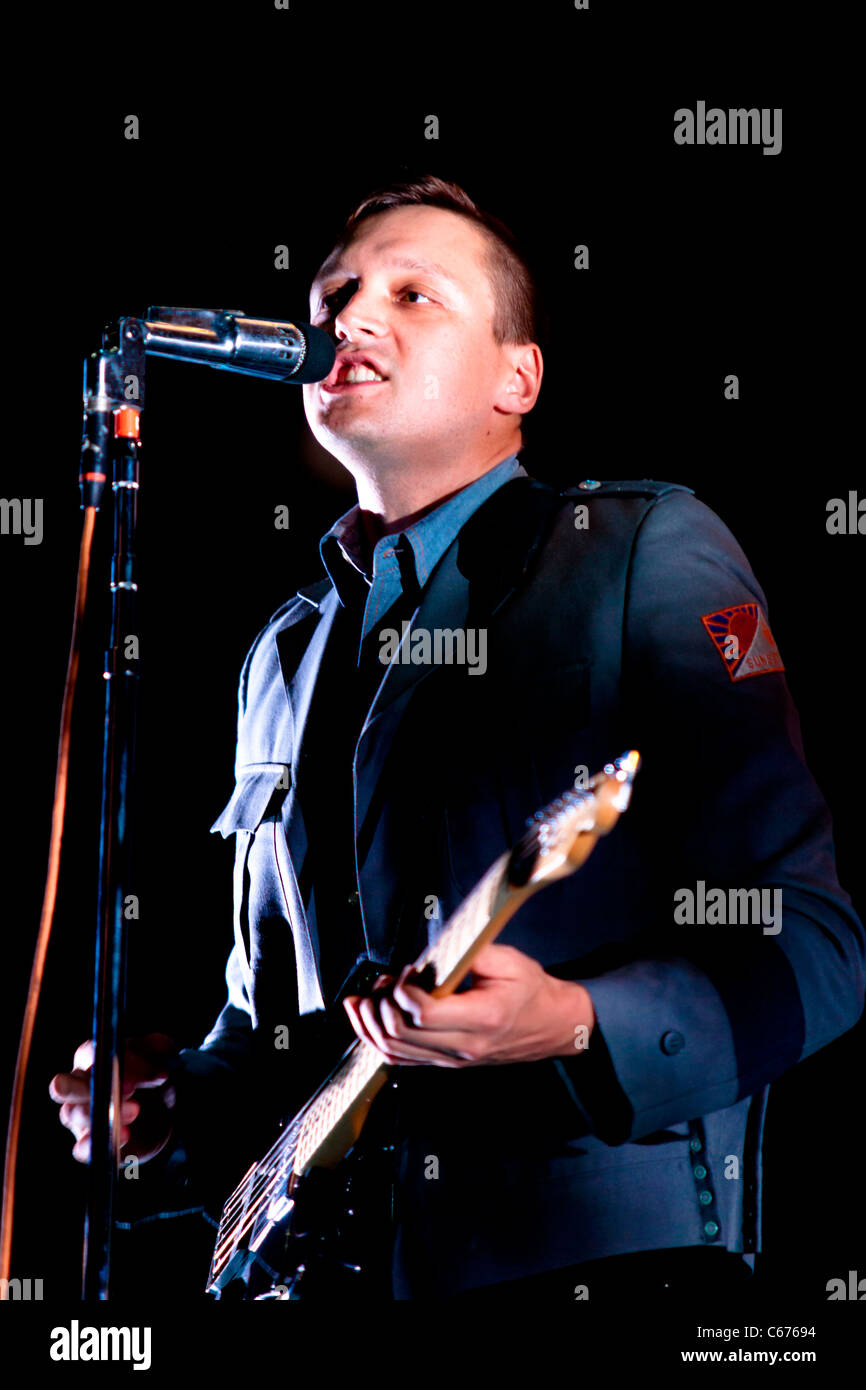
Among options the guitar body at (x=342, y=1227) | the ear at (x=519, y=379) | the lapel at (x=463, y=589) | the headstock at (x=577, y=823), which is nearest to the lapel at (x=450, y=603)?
the lapel at (x=463, y=589)

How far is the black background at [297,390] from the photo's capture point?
8.20 feet

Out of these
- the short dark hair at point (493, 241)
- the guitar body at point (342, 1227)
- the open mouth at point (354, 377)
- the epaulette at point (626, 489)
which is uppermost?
the short dark hair at point (493, 241)

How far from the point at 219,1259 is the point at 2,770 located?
54.2 inches

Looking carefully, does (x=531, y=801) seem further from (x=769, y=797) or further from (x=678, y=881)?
(x=769, y=797)

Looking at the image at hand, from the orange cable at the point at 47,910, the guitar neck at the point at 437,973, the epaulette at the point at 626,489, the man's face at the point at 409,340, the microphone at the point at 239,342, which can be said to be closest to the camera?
the guitar neck at the point at 437,973

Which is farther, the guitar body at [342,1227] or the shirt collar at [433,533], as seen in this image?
the shirt collar at [433,533]

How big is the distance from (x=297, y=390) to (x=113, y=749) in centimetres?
182

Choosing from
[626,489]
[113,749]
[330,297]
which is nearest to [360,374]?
[330,297]

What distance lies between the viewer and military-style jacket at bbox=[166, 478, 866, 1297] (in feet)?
5.02

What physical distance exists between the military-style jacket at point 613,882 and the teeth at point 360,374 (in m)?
0.41

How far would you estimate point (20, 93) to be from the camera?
2.88m

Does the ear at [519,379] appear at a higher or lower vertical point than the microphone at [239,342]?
higher

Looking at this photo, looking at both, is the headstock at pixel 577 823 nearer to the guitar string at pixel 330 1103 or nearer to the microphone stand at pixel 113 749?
the guitar string at pixel 330 1103
